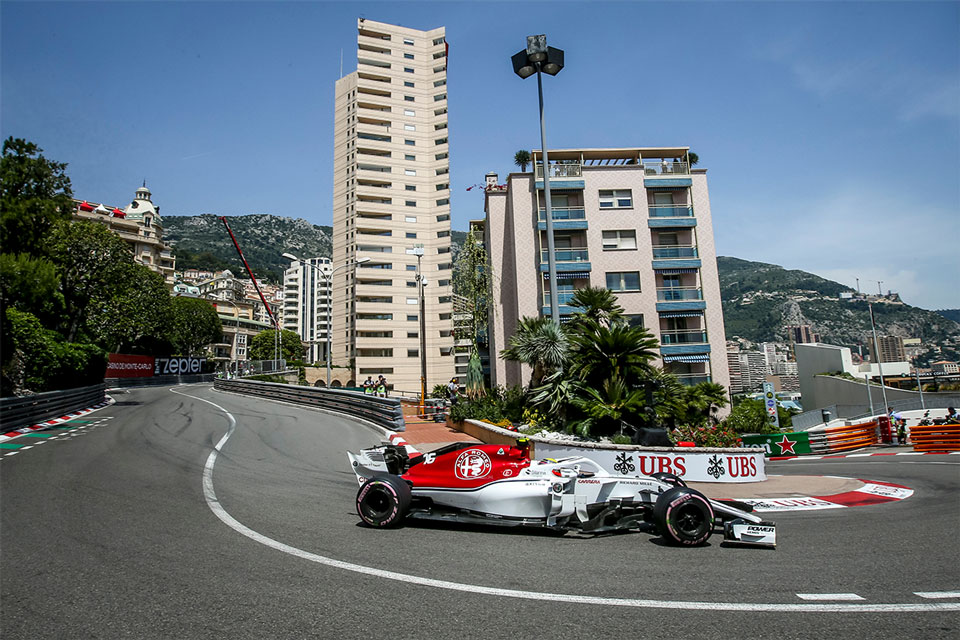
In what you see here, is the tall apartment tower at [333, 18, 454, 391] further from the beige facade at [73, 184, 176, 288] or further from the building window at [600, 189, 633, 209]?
the beige facade at [73, 184, 176, 288]

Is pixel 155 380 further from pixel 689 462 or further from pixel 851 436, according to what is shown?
pixel 851 436

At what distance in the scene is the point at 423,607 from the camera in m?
4.07

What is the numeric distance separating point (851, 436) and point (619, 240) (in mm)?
17212

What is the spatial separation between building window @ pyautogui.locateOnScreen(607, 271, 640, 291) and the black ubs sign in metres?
51.7

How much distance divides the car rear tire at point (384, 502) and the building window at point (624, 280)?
29287 millimetres

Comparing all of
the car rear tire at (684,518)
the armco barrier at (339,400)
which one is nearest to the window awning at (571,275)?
the armco barrier at (339,400)

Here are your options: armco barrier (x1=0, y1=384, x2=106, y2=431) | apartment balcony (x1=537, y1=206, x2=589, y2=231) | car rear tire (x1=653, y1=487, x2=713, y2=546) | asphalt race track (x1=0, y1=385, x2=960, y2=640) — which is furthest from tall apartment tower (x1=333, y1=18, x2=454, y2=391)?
car rear tire (x1=653, y1=487, x2=713, y2=546)

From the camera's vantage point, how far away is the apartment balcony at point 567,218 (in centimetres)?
3394

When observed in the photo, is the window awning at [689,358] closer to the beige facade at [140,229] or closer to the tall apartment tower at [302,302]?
the beige facade at [140,229]

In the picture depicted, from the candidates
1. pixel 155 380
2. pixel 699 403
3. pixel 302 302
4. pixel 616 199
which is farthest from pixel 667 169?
pixel 302 302

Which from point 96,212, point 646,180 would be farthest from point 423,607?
point 96,212

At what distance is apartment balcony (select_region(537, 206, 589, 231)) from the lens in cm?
3394

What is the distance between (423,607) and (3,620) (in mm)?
3069

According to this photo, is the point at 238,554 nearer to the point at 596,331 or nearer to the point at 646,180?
the point at 596,331
